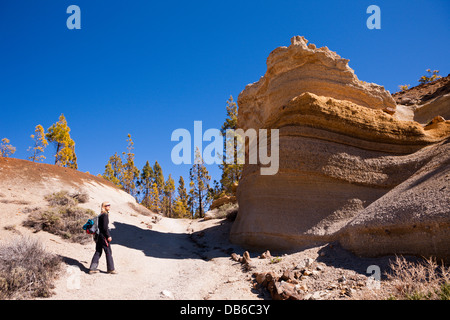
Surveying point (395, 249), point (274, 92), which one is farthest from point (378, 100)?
point (395, 249)

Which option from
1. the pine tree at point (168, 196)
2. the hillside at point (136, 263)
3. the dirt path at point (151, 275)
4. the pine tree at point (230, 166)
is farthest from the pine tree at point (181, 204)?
the dirt path at point (151, 275)

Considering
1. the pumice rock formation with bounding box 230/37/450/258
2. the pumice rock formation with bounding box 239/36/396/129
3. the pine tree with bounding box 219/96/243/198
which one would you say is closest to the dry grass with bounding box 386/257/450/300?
the pumice rock formation with bounding box 230/37/450/258

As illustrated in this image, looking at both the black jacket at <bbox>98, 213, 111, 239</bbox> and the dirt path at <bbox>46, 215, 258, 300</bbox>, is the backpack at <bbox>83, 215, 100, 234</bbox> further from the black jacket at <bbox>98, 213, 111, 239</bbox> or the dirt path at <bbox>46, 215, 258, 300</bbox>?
the dirt path at <bbox>46, 215, 258, 300</bbox>

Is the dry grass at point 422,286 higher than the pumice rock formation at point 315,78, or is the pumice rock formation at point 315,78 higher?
the pumice rock formation at point 315,78

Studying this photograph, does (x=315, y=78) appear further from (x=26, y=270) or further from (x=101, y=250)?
(x=26, y=270)

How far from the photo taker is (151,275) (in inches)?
268

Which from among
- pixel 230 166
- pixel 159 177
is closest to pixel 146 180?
pixel 159 177

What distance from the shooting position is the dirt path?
17.1 feet

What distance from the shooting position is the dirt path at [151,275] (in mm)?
5215

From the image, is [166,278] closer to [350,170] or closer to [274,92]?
[350,170]

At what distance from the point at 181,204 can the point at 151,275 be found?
128 ft

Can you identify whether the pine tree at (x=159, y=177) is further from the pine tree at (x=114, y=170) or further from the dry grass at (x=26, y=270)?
the dry grass at (x=26, y=270)

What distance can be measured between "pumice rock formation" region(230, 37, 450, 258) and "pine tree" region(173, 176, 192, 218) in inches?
1409

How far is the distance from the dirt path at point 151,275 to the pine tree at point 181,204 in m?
34.9
